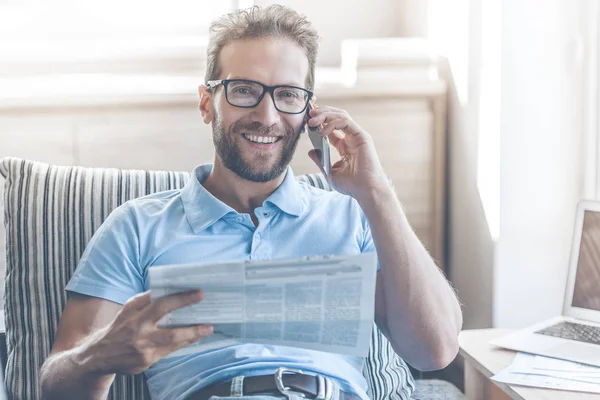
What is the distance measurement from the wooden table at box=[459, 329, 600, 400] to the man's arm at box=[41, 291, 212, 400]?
0.67m

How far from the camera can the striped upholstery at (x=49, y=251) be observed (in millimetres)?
1631

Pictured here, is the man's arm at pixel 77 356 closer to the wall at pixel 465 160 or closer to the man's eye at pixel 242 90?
the man's eye at pixel 242 90

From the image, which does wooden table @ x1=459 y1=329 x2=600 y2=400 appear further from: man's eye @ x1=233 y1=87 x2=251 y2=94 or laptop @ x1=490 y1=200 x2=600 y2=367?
man's eye @ x1=233 y1=87 x2=251 y2=94

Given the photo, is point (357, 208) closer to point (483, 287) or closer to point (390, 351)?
point (390, 351)

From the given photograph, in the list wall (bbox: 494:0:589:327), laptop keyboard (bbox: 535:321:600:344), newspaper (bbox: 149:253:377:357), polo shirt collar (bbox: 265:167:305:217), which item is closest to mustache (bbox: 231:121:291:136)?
polo shirt collar (bbox: 265:167:305:217)

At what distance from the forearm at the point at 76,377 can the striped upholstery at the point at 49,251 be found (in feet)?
1.01

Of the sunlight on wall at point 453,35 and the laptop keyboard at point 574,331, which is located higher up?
the sunlight on wall at point 453,35

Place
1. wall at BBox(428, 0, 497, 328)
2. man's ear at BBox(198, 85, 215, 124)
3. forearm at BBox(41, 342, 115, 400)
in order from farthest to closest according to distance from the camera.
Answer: wall at BBox(428, 0, 497, 328), man's ear at BBox(198, 85, 215, 124), forearm at BBox(41, 342, 115, 400)

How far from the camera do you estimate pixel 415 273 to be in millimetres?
1431

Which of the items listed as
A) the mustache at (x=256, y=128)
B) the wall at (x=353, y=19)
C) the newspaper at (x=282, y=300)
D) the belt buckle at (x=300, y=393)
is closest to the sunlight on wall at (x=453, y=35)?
the wall at (x=353, y=19)

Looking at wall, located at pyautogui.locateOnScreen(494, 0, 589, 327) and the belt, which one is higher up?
wall, located at pyautogui.locateOnScreen(494, 0, 589, 327)

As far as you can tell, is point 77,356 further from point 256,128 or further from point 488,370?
point 488,370

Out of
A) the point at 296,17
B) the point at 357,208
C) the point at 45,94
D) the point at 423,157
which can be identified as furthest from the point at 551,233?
the point at 45,94

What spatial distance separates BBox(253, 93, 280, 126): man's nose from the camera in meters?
1.49
